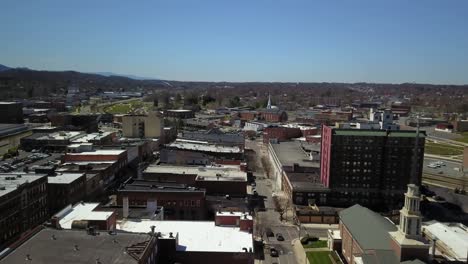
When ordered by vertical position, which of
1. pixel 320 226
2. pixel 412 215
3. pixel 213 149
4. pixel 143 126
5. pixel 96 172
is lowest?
pixel 320 226

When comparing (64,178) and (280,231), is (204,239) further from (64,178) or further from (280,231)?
(64,178)

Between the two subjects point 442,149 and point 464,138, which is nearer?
point 442,149

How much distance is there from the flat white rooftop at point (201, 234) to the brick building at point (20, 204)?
48.5 ft

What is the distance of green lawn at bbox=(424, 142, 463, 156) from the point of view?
A: 12988cm

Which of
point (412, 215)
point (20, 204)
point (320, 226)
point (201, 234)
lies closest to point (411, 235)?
point (412, 215)

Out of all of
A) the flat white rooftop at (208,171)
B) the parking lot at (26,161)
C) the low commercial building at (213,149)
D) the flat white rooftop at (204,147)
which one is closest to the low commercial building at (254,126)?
the flat white rooftop at (204,147)

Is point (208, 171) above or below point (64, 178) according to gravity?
below

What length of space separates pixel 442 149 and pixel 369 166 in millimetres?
73964

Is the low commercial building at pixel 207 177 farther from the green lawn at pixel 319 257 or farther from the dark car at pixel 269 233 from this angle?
the green lawn at pixel 319 257

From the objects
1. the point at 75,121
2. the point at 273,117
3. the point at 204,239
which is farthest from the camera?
the point at 273,117

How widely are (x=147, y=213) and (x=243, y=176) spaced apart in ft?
77.0

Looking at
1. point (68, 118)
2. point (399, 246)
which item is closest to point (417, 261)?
point (399, 246)

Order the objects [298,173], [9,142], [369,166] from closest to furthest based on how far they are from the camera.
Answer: [369,166]
[298,173]
[9,142]

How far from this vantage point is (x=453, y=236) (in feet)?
182
